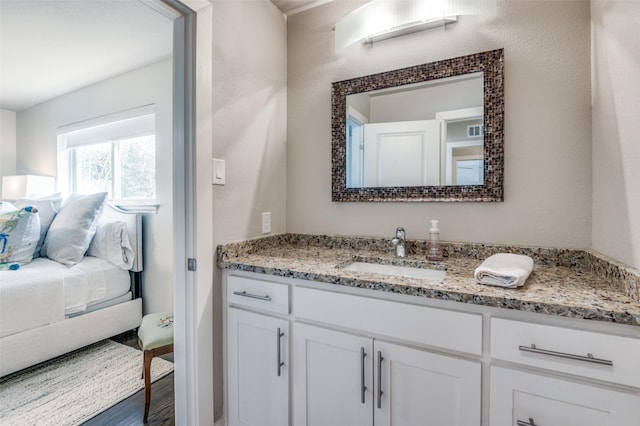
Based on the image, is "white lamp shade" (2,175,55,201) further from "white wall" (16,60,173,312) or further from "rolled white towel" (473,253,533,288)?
"rolled white towel" (473,253,533,288)

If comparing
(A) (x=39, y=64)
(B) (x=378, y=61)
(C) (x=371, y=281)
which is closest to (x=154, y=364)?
(C) (x=371, y=281)

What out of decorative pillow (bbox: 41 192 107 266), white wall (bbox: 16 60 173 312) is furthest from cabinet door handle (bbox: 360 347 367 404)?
decorative pillow (bbox: 41 192 107 266)

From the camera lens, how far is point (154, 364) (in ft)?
6.81

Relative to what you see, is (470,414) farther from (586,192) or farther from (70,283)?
(70,283)

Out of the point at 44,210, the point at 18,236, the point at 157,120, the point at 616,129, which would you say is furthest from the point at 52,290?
the point at 616,129

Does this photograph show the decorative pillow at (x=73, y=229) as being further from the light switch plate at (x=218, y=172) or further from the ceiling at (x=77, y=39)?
the light switch plate at (x=218, y=172)

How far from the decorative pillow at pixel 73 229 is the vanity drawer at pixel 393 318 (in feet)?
7.11

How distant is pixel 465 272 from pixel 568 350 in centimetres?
39

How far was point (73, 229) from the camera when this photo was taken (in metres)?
2.37

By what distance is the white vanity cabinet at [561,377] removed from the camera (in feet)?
2.40

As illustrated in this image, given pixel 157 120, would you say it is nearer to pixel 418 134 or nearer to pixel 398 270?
pixel 418 134

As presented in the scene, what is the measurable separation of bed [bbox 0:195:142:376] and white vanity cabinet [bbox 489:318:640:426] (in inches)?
102

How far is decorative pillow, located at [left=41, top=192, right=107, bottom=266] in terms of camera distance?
233cm

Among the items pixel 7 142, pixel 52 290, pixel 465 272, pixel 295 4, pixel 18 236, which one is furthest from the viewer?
pixel 7 142
